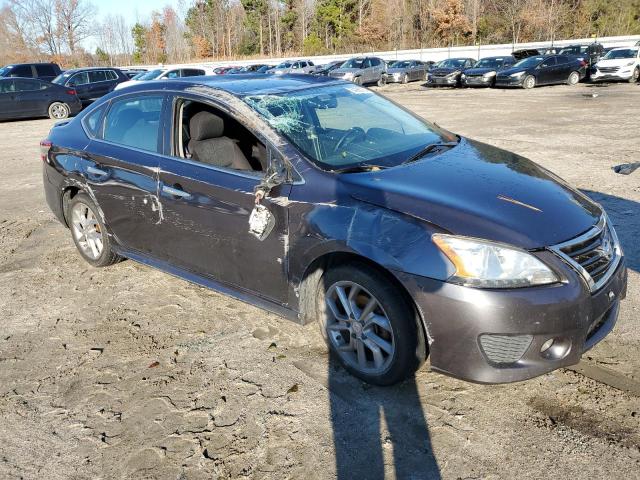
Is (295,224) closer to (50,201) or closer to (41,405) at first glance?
(41,405)

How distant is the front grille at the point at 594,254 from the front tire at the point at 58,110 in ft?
67.7

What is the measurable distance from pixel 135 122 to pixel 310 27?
77.1 m

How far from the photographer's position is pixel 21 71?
24469 mm

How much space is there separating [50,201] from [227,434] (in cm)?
365

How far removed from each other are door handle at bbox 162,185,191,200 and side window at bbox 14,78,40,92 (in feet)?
60.6

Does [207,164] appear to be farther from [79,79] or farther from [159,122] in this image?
[79,79]

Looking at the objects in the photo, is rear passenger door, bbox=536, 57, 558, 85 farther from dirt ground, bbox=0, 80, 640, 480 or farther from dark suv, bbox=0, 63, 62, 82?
dirt ground, bbox=0, 80, 640, 480

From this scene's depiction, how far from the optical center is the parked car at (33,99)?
757 inches

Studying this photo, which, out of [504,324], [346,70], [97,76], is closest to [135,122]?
[504,324]

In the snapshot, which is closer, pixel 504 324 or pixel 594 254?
pixel 504 324

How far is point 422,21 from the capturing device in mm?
62844

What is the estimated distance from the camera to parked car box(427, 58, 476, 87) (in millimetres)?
28938

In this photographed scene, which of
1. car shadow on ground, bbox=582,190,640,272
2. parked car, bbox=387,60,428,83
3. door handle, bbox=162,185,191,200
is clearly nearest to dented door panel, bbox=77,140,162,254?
door handle, bbox=162,185,191,200

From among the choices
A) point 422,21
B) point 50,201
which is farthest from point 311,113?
point 422,21
